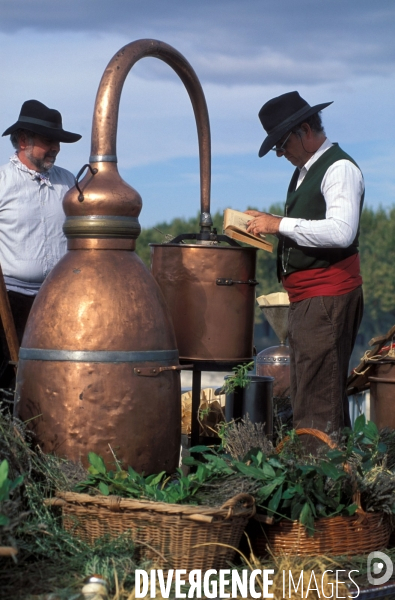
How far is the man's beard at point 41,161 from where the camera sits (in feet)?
17.2

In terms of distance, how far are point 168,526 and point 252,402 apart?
220cm

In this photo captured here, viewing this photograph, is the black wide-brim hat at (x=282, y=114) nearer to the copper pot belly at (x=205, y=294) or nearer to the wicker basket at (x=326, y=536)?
the copper pot belly at (x=205, y=294)

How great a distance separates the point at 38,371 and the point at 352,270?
181 centimetres

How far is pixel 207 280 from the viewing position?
4551 mm

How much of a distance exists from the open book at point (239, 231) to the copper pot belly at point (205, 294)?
0.10m

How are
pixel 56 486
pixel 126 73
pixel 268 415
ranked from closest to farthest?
pixel 56 486 < pixel 126 73 < pixel 268 415

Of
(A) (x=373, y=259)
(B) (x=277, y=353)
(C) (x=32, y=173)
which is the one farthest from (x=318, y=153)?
(A) (x=373, y=259)

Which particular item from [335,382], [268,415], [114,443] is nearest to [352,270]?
[335,382]

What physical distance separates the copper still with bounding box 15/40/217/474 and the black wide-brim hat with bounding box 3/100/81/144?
3.89 feet

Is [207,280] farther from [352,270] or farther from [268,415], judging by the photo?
[268,415]

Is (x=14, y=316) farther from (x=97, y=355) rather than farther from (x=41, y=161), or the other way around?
(x=97, y=355)

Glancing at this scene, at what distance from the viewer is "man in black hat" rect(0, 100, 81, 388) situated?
5.15 m

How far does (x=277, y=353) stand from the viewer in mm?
7348

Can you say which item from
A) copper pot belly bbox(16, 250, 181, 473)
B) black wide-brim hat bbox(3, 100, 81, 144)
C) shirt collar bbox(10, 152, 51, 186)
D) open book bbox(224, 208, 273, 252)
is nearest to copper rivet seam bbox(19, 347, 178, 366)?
copper pot belly bbox(16, 250, 181, 473)
